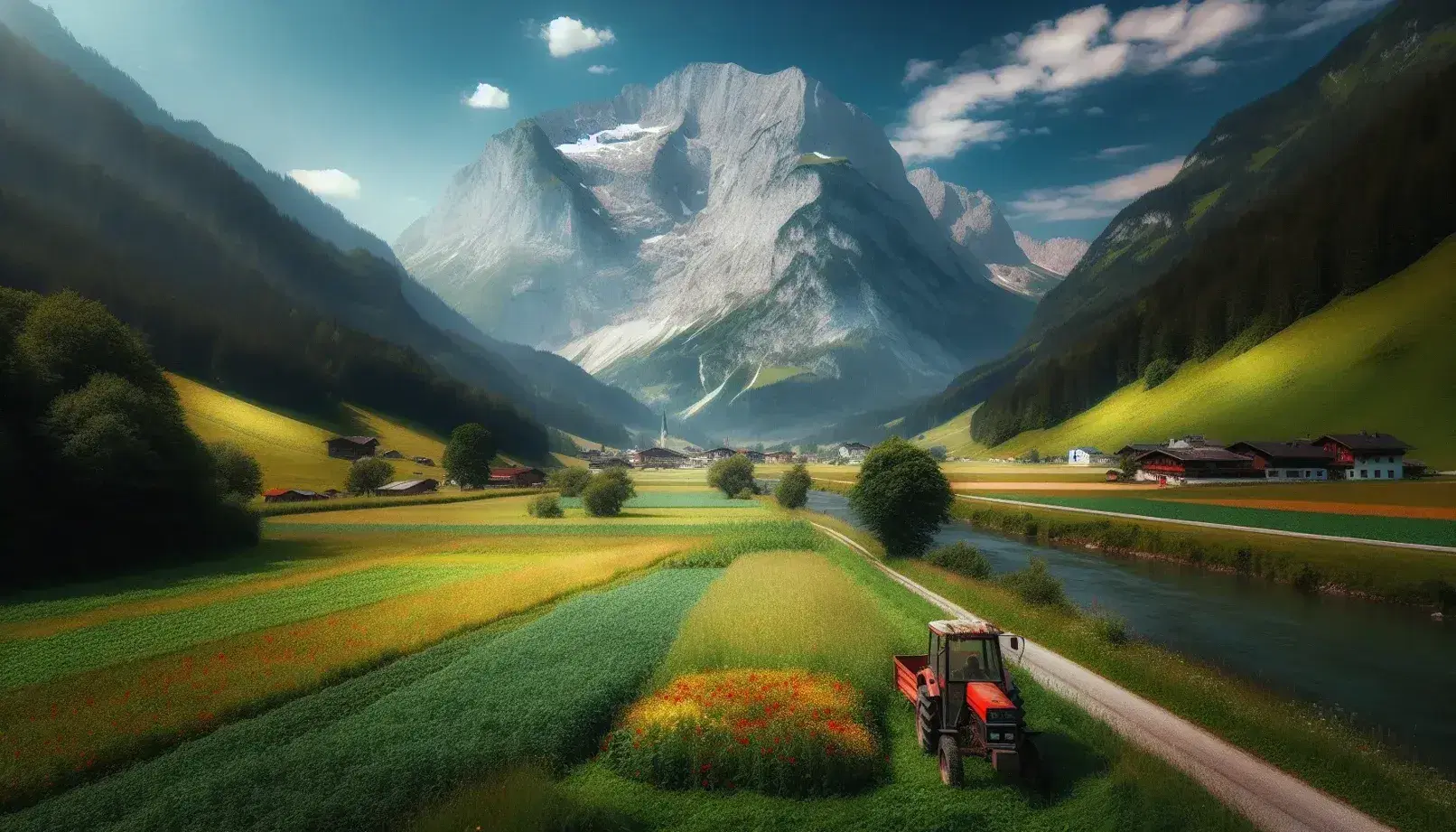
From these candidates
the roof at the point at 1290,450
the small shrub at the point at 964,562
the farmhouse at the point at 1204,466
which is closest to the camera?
the small shrub at the point at 964,562

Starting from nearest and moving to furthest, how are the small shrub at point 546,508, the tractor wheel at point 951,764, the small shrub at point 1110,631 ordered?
1. the tractor wheel at point 951,764
2. the small shrub at point 1110,631
3. the small shrub at point 546,508

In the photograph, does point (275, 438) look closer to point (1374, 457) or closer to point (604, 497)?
point (604, 497)

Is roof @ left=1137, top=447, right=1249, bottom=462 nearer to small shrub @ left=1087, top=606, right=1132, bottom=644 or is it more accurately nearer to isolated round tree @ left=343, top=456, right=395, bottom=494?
small shrub @ left=1087, top=606, right=1132, bottom=644

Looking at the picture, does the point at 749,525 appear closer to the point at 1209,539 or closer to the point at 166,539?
the point at 1209,539

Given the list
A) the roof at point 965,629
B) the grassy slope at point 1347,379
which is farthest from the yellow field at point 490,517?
the grassy slope at point 1347,379

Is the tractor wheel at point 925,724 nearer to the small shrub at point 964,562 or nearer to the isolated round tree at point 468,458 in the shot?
the small shrub at point 964,562

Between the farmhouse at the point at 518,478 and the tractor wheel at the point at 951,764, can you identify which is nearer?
the tractor wheel at the point at 951,764
